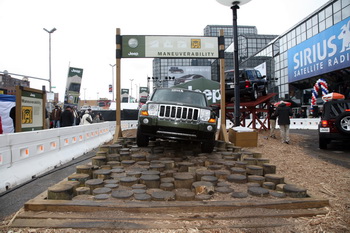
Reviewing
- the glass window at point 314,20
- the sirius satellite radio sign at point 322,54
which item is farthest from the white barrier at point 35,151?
the glass window at point 314,20

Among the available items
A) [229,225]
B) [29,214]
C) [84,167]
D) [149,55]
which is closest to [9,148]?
[84,167]

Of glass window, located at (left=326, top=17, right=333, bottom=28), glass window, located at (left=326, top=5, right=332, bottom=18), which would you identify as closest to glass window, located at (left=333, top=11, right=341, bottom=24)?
glass window, located at (left=326, top=17, right=333, bottom=28)

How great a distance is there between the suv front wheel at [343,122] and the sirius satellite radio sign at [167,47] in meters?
4.48

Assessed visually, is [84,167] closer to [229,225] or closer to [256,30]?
[229,225]

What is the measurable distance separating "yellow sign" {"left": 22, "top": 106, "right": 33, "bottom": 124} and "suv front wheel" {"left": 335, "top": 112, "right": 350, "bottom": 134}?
942 cm

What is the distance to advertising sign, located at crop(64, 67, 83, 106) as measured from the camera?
20413mm

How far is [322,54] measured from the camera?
2858 cm

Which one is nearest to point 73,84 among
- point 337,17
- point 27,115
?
point 27,115

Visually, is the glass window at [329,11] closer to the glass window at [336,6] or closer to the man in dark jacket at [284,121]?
the glass window at [336,6]

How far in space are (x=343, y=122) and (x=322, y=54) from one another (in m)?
24.8

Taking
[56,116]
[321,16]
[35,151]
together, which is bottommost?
[35,151]

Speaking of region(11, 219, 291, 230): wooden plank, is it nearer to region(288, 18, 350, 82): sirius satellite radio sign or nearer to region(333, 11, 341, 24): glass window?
region(288, 18, 350, 82): sirius satellite radio sign

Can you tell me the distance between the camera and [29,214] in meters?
2.90

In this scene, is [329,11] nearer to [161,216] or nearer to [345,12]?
[345,12]
